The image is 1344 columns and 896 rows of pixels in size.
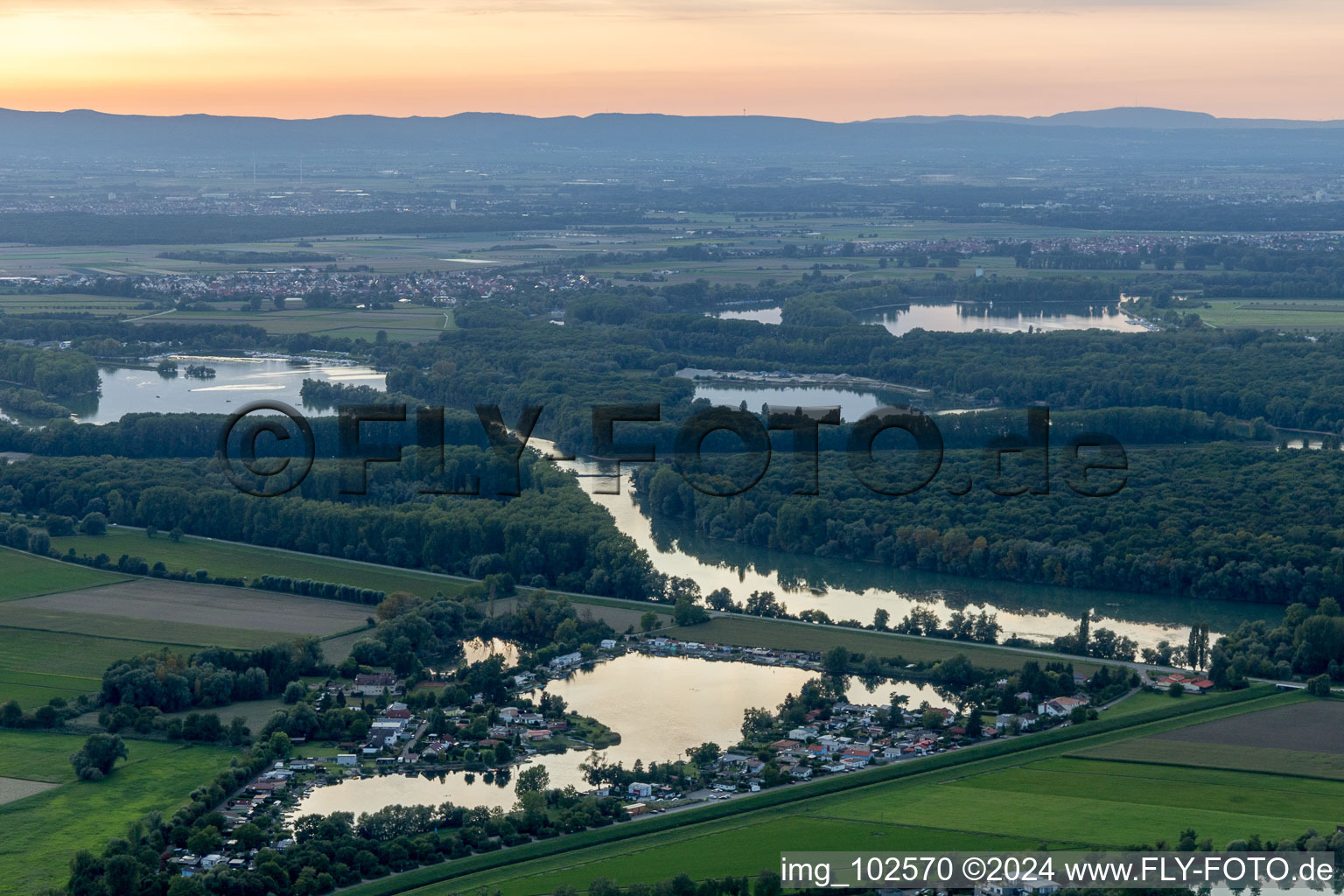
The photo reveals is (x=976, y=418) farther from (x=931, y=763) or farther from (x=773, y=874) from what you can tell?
(x=773, y=874)

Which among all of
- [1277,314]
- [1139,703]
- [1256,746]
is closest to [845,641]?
[1139,703]

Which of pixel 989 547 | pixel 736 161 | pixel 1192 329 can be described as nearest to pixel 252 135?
pixel 736 161

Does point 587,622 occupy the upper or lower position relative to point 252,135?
lower

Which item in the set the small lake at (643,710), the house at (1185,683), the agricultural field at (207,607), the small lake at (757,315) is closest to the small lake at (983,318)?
the small lake at (757,315)

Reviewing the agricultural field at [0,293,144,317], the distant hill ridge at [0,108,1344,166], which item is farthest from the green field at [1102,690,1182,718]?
the distant hill ridge at [0,108,1344,166]

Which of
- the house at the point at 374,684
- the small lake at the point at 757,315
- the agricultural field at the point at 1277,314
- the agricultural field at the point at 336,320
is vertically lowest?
the house at the point at 374,684

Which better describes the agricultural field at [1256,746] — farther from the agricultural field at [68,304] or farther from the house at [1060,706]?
the agricultural field at [68,304]
